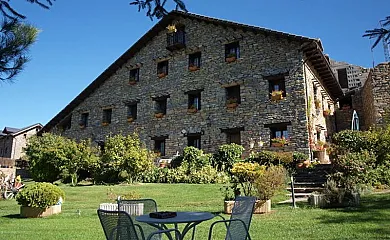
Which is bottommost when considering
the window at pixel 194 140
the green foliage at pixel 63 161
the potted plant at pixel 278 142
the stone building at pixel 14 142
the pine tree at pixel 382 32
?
the green foliage at pixel 63 161

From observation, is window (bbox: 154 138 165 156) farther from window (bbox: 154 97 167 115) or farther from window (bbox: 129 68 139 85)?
window (bbox: 129 68 139 85)

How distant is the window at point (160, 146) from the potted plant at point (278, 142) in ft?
21.9

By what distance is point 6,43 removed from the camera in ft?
12.7

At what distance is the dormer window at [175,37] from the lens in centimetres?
1907

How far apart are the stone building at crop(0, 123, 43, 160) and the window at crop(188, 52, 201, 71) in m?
23.1

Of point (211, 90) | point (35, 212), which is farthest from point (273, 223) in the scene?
point (211, 90)

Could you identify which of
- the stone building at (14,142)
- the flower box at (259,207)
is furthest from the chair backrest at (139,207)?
the stone building at (14,142)

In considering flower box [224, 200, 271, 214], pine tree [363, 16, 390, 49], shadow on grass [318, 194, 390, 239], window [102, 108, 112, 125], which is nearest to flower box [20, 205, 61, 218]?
flower box [224, 200, 271, 214]

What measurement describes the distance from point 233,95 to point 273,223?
11197 mm

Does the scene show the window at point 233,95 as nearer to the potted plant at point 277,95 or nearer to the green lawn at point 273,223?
the potted plant at point 277,95

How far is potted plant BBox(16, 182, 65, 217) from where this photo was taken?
8031 mm

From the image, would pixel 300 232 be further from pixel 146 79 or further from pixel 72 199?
pixel 146 79

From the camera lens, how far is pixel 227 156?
49.4 ft

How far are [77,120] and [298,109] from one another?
16292 millimetres
